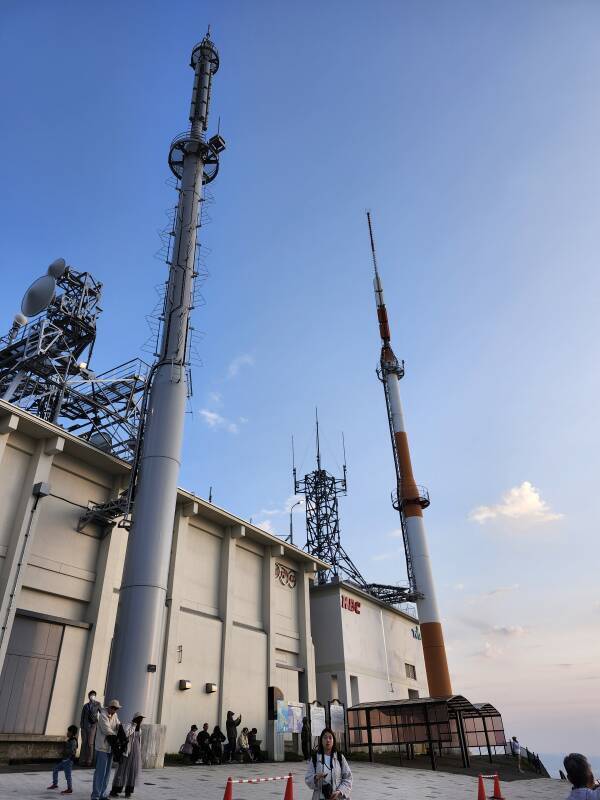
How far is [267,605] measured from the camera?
27.7m

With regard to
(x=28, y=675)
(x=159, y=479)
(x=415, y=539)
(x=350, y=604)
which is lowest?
(x=28, y=675)

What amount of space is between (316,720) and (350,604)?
1164 centimetres

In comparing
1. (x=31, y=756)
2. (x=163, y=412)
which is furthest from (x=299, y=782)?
(x=163, y=412)

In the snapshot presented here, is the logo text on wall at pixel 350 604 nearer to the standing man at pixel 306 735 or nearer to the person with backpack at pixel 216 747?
the standing man at pixel 306 735

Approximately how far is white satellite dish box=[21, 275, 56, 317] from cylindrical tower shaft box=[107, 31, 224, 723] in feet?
18.2

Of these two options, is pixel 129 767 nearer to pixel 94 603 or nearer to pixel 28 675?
pixel 28 675

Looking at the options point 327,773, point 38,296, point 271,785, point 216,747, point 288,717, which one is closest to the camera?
point 327,773

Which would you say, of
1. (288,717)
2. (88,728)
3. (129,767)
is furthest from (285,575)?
(129,767)

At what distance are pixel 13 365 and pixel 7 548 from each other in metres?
9.98

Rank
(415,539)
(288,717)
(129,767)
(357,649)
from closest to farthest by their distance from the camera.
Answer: (129,767)
(288,717)
(357,649)
(415,539)

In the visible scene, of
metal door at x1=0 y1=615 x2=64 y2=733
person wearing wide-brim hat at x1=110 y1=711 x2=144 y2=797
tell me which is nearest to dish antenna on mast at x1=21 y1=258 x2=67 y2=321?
metal door at x1=0 y1=615 x2=64 y2=733

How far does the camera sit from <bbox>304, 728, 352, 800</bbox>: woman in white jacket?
21.7 feet

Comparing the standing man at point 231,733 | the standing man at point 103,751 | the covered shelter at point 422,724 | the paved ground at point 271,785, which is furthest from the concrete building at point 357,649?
the standing man at point 103,751

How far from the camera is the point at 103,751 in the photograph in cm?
985
